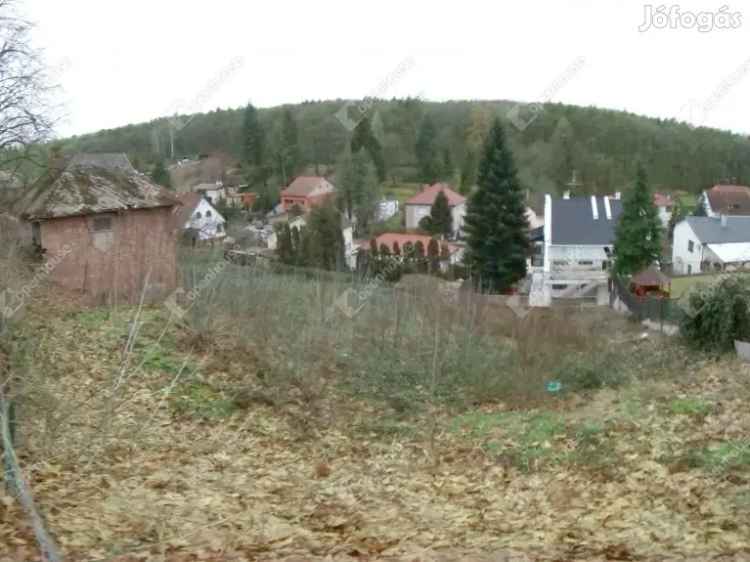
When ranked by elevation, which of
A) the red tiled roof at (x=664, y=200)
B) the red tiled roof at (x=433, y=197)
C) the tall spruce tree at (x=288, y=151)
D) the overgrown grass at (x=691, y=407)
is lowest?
the overgrown grass at (x=691, y=407)

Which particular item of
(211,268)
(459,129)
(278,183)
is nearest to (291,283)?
(211,268)

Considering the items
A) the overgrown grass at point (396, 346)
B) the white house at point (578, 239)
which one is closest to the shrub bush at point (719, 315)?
the overgrown grass at point (396, 346)

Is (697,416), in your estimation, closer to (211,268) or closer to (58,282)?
(211,268)

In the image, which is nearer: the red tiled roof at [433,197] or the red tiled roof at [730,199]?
the red tiled roof at [730,199]

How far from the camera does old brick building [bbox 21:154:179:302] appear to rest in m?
14.0

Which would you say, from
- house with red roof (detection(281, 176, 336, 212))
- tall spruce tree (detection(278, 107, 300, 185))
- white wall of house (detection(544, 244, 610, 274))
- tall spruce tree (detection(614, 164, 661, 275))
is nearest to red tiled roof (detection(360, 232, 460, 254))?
white wall of house (detection(544, 244, 610, 274))

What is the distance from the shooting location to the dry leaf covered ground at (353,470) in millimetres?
4637

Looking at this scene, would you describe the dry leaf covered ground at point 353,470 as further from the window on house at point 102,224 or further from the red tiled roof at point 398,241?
the red tiled roof at point 398,241

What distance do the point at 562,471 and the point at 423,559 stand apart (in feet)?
9.35

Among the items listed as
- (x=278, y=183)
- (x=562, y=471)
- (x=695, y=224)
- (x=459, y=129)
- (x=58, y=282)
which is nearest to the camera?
(x=562, y=471)

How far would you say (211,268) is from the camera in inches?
516

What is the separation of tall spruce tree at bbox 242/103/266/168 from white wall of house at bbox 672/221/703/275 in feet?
98.0

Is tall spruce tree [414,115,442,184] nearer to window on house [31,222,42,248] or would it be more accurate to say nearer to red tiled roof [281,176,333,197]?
red tiled roof [281,176,333,197]

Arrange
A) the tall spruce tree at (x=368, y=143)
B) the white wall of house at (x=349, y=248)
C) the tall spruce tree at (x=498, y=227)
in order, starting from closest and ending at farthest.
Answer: the tall spruce tree at (x=498, y=227)
the white wall of house at (x=349, y=248)
the tall spruce tree at (x=368, y=143)
